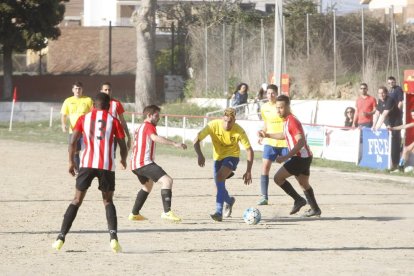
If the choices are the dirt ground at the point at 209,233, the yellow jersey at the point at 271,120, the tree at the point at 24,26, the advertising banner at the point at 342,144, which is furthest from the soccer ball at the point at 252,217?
the tree at the point at 24,26

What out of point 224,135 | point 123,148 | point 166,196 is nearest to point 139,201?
point 166,196

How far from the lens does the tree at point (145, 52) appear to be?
126 ft

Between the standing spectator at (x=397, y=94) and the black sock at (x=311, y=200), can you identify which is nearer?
the black sock at (x=311, y=200)

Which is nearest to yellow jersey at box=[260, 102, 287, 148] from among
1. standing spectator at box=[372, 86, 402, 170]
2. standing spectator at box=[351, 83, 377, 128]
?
standing spectator at box=[372, 86, 402, 170]

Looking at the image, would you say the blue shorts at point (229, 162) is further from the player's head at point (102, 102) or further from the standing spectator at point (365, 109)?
the standing spectator at point (365, 109)

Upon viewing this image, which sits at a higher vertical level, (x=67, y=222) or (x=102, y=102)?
(x=102, y=102)

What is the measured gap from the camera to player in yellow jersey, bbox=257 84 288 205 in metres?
16.7

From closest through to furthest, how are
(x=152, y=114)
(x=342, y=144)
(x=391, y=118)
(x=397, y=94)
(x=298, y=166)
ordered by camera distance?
(x=152, y=114)
(x=298, y=166)
(x=391, y=118)
(x=397, y=94)
(x=342, y=144)

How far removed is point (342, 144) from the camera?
25359 mm

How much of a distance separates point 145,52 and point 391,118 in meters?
16.4

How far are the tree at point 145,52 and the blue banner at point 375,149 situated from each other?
50.0 feet

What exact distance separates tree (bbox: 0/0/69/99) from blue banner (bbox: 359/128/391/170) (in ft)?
70.1

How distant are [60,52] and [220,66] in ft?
38.0

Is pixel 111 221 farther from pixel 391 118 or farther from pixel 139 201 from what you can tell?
pixel 391 118
